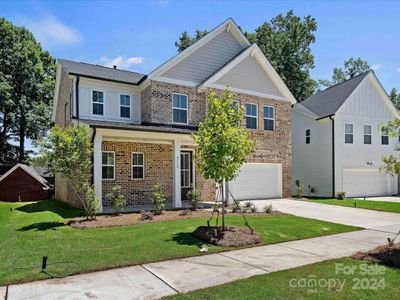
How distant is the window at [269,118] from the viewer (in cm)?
1980

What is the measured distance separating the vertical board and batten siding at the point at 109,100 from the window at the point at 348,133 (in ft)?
48.3

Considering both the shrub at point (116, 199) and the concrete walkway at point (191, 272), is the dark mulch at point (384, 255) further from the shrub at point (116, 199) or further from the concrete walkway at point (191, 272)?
the shrub at point (116, 199)

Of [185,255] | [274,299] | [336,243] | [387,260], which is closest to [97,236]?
[185,255]

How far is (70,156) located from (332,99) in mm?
20310

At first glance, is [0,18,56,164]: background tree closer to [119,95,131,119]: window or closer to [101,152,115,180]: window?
[119,95,131,119]: window

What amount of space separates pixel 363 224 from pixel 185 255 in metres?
7.49

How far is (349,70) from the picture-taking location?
44.4 metres

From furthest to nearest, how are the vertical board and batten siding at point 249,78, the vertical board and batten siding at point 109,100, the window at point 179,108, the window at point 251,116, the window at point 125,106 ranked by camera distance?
1. the window at point 251,116
2. the vertical board and batten siding at point 249,78
3. the window at point 179,108
4. the window at point 125,106
5. the vertical board and batten siding at point 109,100

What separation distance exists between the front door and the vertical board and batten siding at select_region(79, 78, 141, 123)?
3.37m

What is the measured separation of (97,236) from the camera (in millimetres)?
8734

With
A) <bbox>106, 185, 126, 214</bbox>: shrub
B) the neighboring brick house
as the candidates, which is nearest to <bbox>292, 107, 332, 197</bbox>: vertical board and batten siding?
the neighboring brick house

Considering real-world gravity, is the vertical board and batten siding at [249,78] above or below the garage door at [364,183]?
above

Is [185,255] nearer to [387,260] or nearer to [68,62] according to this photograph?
[387,260]

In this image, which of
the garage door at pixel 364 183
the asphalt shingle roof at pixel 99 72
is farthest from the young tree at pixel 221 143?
the garage door at pixel 364 183
